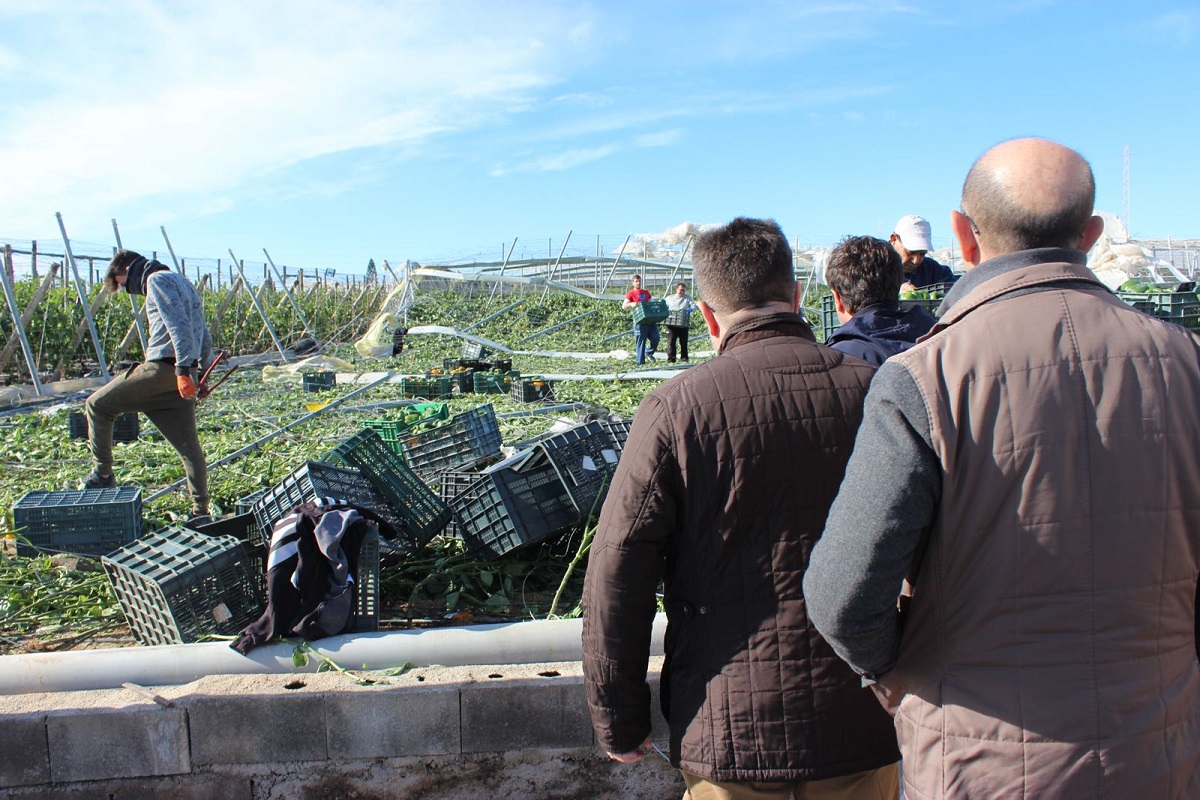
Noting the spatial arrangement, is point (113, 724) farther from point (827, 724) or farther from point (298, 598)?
point (827, 724)

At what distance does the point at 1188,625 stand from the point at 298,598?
286 centimetres

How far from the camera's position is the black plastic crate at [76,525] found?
4609 mm

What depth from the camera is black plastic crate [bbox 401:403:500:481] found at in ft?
18.9

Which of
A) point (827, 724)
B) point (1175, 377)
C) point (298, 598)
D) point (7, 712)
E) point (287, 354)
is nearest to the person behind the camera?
point (1175, 377)

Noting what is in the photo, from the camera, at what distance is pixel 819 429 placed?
1.86 metres

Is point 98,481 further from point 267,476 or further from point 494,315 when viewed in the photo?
point 494,315

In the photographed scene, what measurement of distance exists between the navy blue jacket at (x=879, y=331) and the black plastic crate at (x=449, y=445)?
2.99 m

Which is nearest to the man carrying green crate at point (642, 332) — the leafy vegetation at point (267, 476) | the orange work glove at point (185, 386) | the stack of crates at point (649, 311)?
the stack of crates at point (649, 311)

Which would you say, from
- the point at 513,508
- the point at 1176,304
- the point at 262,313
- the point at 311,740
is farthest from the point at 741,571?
the point at 262,313

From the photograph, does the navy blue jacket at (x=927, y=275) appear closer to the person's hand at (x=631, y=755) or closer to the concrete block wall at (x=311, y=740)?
the concrete block wall at (x=311, y=740)

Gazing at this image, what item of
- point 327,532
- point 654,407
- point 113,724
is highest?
point 654,407

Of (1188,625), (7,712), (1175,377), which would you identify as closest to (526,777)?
(7,712)

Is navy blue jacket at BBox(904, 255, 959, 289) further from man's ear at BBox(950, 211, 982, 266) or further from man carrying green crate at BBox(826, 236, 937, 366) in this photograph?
man's ear at BBox(950, 211, 982, 266)

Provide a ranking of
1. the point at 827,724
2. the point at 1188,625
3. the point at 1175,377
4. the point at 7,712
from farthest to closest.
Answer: the point at 7,712 < the point at 827,724 < the point at 1188,625 < the point at 1175,377
